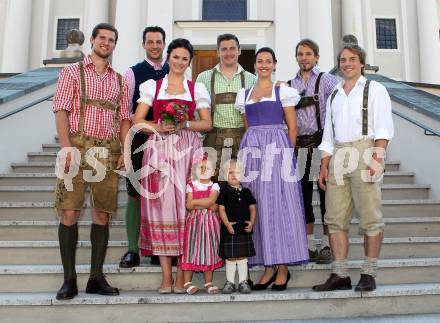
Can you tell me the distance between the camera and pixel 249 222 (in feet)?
12.6

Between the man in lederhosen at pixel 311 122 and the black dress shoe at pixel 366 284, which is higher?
the man in lederhosen at pixel 311 122

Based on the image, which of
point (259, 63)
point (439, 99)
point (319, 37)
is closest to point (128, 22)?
point (319, 37)

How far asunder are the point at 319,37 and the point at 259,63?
11.6 metres

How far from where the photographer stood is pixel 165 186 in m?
3.82

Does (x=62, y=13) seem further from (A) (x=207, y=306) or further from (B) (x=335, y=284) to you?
(B) (x=335, y=284)

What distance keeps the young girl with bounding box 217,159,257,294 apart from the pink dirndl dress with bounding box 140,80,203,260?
36cm

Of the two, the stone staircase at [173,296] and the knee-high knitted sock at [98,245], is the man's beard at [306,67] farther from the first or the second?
the knee-high knitted sock at [98,245]

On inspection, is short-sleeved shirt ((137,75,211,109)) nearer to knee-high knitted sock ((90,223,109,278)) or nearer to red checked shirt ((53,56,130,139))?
red checked shirt ((53,56,130,139))

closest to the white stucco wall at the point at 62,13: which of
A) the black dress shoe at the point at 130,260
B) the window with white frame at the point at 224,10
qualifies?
the window with white frame at the point at 224,10

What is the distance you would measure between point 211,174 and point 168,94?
2.63 ft

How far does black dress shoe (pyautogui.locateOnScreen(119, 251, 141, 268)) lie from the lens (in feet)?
13.7

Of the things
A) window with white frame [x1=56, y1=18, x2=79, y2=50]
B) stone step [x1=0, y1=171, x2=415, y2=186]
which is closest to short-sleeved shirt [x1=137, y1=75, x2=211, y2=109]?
stone step [x1=0, y1=171, x2=415, y2=186]

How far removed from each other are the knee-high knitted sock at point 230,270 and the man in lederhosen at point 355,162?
76 centimetres

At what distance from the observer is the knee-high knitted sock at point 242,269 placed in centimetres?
384
